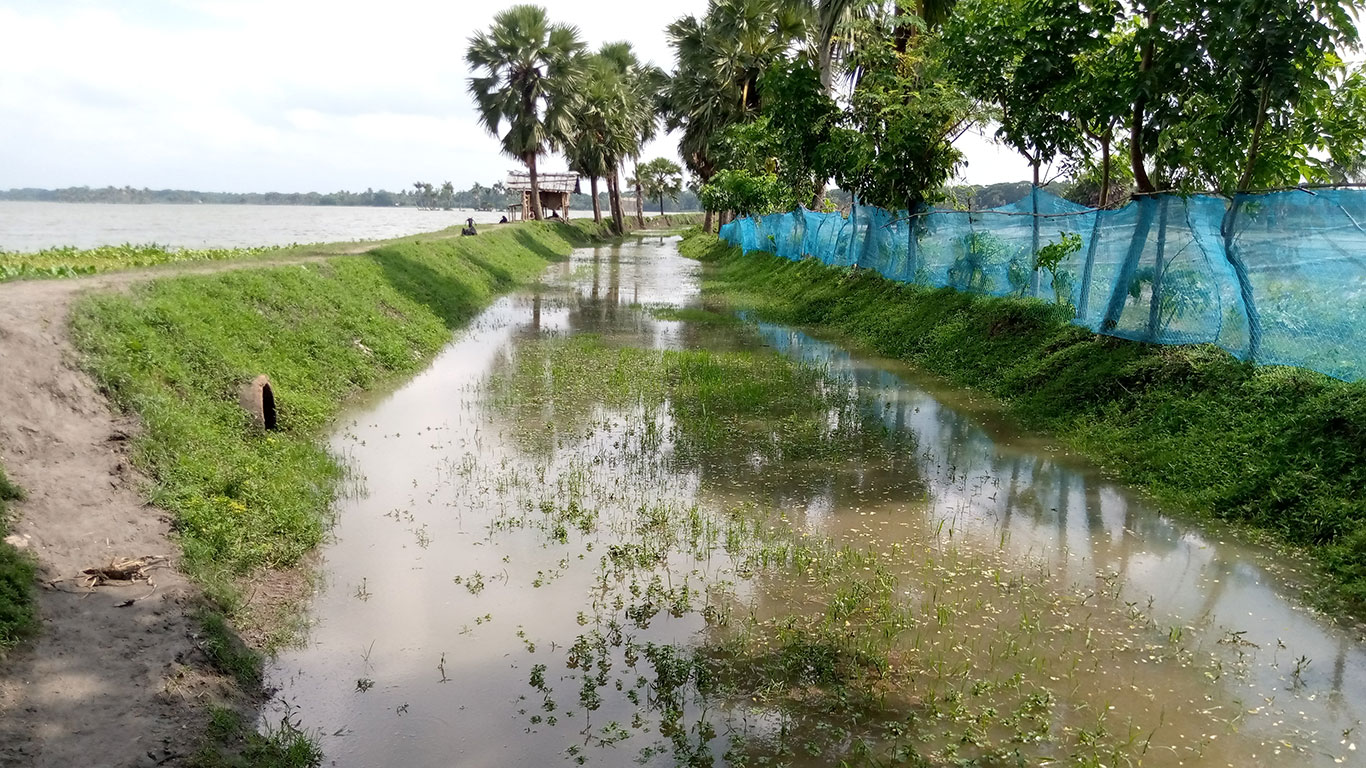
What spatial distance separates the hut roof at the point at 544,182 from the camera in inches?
1981

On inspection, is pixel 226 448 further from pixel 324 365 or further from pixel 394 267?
pixel 394 267

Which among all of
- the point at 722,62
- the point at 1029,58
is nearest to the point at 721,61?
the point at 722,62

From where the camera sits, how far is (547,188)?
50656mm

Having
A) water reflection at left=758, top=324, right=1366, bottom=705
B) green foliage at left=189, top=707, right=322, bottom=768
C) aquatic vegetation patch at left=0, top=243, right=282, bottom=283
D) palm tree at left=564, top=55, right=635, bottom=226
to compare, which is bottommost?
green foliage at left=189, top=707, right=322, bottom=768

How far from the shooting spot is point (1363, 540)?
511 centimetres

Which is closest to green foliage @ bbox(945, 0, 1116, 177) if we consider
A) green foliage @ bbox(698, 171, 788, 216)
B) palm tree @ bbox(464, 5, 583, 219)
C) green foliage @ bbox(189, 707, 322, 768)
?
green foliage @ bbox(189, 707, 322, 768)

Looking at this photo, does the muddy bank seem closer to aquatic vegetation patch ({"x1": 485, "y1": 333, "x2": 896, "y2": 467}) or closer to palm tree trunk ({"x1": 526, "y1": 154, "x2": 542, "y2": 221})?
aquatic vegetation patch ({"x1": 485, "y1": 333, "x2": 896, "y2": 467})

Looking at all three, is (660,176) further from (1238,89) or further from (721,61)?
(1238,89)

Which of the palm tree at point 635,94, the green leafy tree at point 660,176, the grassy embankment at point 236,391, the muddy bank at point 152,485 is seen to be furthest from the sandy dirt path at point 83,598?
the green leafy tree at point 660,176

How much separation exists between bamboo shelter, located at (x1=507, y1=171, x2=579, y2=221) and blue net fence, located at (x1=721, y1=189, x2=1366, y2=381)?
40226 millimetres

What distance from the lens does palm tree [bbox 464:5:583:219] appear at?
120 feet

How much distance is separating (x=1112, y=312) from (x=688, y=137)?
3237 centimetres

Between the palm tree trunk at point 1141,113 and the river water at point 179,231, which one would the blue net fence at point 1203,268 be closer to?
the palm tree trunk at point 1141,113

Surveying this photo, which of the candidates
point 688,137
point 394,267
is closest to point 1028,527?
point 394,267
